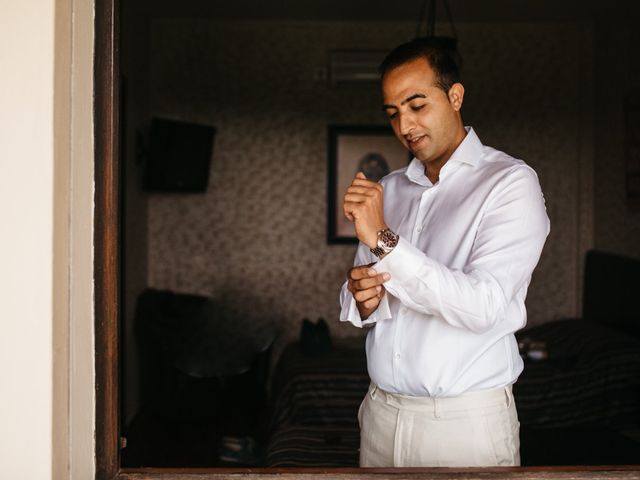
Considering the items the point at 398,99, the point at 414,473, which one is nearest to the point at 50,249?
the point at 414,473

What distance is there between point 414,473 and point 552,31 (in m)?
5.18

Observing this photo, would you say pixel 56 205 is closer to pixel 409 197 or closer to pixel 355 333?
pixel 409 197

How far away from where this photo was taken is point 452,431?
1.73 meters

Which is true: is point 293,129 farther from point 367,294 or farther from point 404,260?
point 404,260

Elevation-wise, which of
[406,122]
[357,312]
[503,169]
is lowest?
[357,312]

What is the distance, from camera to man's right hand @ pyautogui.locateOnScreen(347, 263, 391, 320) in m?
1.56

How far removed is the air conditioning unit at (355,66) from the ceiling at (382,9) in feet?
0.99

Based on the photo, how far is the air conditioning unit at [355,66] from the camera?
5.56 meters

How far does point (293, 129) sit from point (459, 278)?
4.55 m

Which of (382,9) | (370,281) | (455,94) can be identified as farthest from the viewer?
(382,9)

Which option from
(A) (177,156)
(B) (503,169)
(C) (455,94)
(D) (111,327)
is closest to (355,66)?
(A) (177,156)

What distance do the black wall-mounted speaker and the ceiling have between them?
32.8 inches

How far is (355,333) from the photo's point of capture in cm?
595

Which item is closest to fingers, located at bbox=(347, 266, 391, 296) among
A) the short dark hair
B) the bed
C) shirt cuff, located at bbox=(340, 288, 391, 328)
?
shirt cuff, located at bbox=(340, 288, 391, 328)
